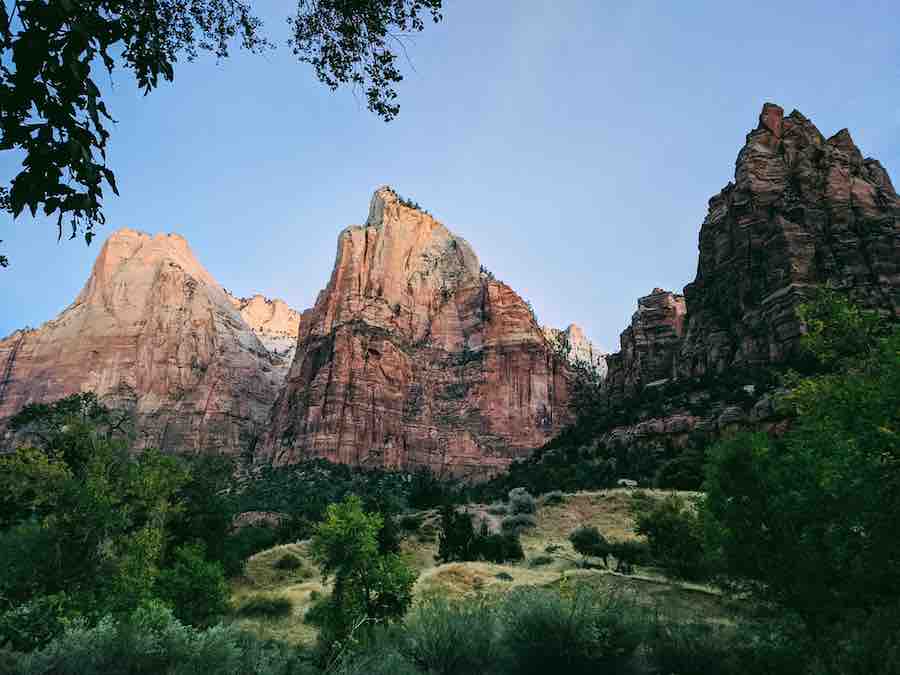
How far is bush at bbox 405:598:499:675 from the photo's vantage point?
1053cm

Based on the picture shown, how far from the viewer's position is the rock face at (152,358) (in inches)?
4791

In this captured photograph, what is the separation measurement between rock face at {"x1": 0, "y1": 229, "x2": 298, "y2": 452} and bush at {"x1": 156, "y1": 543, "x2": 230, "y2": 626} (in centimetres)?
9525

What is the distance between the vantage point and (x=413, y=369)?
386 ft

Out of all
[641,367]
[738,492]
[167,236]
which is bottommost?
[738,492]

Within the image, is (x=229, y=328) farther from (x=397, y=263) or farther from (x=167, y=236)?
(x=397, y=263)

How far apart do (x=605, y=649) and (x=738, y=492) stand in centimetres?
753

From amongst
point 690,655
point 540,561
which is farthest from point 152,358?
point 690,655

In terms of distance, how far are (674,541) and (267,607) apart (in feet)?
67.4

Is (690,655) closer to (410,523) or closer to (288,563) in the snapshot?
(288,563)

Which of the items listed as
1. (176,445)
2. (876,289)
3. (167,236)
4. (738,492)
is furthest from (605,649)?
(167,236)

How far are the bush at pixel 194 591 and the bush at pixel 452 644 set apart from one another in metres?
16.4

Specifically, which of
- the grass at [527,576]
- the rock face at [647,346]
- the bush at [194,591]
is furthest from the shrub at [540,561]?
the rock face at [647,346]

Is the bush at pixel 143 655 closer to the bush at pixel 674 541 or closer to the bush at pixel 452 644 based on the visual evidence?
the bush at pixel 452 644

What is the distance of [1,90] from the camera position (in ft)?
12.0
